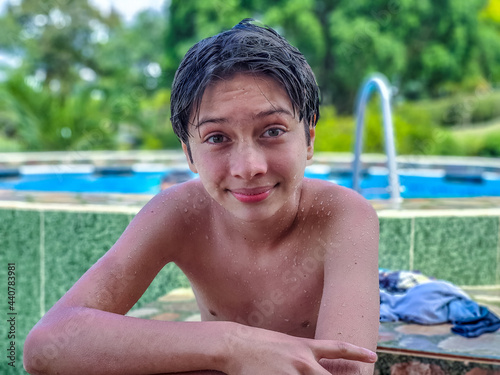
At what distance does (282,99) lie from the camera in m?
1.57

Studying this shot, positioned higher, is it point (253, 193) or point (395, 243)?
point (395, 243)

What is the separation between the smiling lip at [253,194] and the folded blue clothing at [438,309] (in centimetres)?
169

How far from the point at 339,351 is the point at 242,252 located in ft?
1.79

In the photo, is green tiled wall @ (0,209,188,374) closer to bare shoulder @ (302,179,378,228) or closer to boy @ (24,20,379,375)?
boy @ (24,20,379,375)

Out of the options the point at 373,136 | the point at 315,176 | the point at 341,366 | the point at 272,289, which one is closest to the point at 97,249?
the point at 272,289

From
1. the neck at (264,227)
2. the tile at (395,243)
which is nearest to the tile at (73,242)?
the tile at (395,243)

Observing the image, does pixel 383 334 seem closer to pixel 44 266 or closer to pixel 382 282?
pixel 382 282

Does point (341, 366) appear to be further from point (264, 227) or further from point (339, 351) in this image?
point (264, 227)

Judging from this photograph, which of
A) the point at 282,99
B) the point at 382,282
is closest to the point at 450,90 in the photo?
the point at 382,282

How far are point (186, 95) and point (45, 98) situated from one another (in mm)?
15152

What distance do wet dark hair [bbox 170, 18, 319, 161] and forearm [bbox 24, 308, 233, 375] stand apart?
583mm

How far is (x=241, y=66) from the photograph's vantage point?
61.2 inches

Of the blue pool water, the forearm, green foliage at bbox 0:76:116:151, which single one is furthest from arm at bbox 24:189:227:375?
green foliage at bbox 0:76:116:151

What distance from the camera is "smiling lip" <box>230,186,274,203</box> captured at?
5.03 ft
